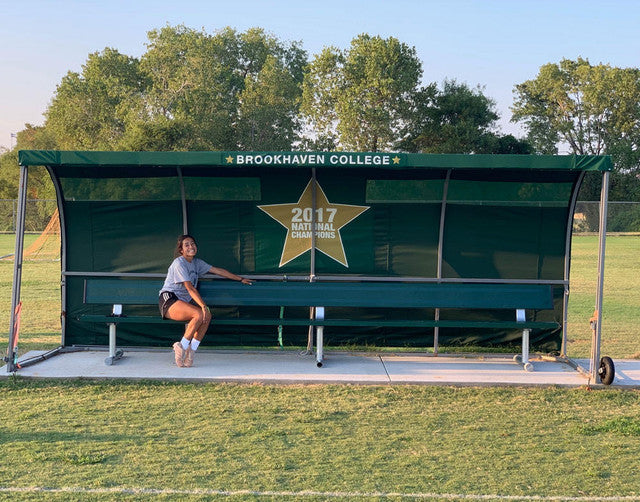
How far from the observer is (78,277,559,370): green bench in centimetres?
809

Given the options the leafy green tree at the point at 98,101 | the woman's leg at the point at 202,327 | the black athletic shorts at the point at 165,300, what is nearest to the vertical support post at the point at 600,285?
the woman's leg at the point at 202,327

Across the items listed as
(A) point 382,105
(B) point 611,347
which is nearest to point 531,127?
(A) point 382,105

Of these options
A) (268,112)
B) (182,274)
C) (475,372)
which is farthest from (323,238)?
(268,112)

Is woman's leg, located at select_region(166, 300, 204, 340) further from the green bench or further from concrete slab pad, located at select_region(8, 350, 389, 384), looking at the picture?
concrete slab pad, located at select_region(8, 350, 389, 384)

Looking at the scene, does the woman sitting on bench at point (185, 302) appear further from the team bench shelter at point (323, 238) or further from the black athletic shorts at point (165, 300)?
the team bench shelter at point (323, 238)

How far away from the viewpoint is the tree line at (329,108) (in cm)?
5178

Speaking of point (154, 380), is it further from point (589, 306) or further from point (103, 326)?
point (589, 306)

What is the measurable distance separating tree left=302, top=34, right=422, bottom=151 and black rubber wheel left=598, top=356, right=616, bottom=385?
149 feet

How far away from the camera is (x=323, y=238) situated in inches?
348

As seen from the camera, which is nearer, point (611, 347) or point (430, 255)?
point (430, 255)

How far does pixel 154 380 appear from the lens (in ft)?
24.0

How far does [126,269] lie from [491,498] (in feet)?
18.9

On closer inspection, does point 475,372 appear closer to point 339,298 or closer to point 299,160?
point 339,298

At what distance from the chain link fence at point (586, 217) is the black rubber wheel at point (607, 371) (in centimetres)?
3120
